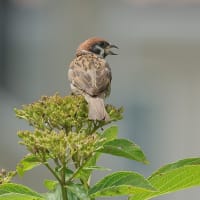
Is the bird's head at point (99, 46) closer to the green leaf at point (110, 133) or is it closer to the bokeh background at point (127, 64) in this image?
the green leaf at point (110, 133)

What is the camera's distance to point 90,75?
4.76m

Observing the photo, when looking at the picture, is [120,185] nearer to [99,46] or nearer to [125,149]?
[125,149]

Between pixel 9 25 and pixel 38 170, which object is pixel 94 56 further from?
pixel 9 25

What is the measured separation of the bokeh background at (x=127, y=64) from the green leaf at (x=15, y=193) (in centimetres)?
762

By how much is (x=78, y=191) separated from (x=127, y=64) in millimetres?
10523

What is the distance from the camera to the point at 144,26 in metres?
13.7

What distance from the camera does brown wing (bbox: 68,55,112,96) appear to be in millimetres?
4520

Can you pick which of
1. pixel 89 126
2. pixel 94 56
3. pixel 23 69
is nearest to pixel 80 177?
pixel 89 126

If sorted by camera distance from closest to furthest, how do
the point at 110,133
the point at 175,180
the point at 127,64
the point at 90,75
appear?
the point at 175,180 < the point at 110,133 < the point at 90,75 < the point at 127,64

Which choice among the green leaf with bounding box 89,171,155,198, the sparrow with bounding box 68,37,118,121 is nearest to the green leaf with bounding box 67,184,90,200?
the green leaf with bounding box 89,171,155,198

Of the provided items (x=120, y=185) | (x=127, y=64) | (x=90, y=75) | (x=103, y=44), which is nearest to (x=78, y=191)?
(x=120, y=185)

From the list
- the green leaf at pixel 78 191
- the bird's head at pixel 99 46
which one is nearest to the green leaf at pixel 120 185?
the green leaf at pixel 78 191

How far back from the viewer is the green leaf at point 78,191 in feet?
9.57

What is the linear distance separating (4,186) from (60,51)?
37.1 feet
